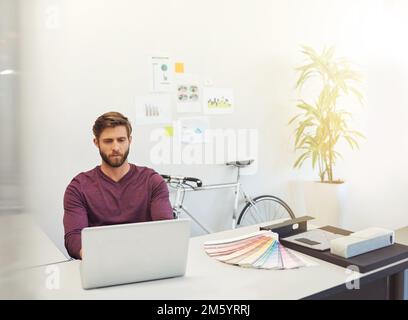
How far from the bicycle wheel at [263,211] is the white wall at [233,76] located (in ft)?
0.40

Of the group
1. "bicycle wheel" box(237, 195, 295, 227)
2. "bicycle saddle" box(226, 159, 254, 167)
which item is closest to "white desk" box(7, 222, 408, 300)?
"bicycle saddle" box(226, 159, 254, 167)

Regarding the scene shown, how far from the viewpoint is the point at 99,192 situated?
179 centimetres

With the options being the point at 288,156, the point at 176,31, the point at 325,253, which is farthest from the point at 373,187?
the point at 325,253

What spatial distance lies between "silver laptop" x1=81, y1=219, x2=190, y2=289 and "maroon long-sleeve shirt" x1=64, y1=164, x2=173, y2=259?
63 cm

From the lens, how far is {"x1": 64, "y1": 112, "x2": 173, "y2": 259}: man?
176 centimetres

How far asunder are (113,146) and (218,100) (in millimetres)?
1524

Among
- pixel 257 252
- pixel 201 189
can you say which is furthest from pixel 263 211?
pixel 257 252

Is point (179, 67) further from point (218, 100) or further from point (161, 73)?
point (218, 100)

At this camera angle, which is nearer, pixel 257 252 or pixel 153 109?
pixel 257 252

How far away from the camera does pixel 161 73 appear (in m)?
2.91

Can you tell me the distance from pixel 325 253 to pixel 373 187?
2806mm

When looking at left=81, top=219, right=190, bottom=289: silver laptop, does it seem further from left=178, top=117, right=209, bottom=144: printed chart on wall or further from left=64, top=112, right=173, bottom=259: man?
left=178, top=117, right=209, bottom=144: printed chart on wall
